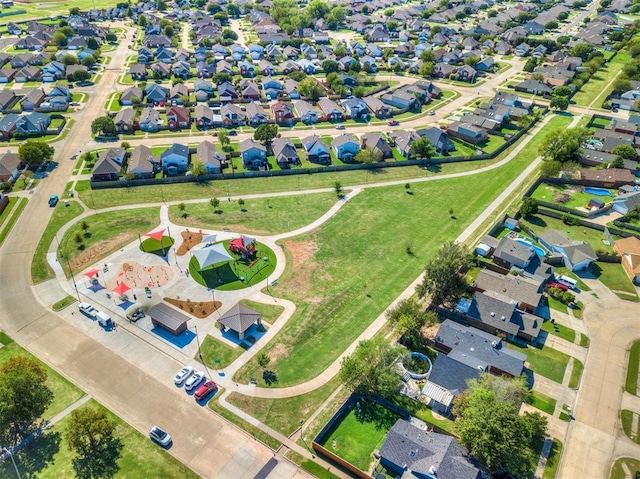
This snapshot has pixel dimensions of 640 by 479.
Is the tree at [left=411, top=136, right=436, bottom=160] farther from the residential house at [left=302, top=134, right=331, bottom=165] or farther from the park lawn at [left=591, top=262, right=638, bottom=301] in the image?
the park lawn at [left=591, top=262, right=638, bottom=301]

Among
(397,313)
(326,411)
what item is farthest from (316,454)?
(397,313)

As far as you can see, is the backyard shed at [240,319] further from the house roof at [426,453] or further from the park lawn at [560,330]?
the park lawn at [560,330]

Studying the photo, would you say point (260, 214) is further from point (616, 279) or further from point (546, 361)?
point (616, 279)

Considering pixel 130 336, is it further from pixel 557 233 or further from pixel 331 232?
pixel 557 233

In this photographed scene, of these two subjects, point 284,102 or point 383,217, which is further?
point 284,102

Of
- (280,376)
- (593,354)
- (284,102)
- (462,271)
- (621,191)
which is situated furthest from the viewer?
(284,102)

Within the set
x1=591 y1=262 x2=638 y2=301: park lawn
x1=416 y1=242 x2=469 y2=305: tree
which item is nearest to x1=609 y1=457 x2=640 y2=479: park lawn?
x1=416 y1=242 x2=469 y2=305: tree
